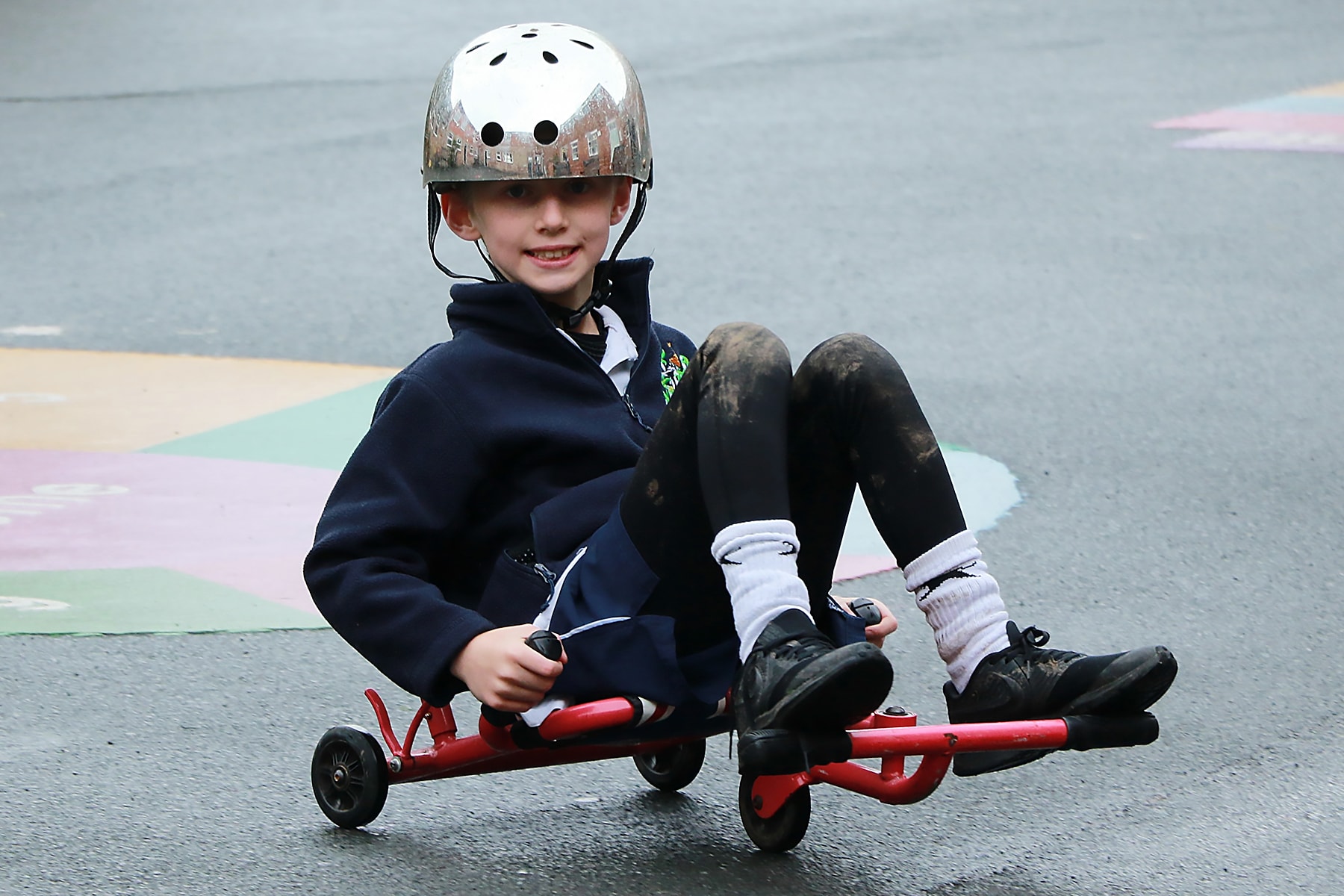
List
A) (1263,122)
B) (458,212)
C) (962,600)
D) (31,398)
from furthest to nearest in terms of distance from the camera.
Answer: (1263,122) → (31,398) → (458,212) → (962,600)

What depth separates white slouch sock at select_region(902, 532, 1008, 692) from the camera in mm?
2789

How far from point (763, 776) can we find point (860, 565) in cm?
195

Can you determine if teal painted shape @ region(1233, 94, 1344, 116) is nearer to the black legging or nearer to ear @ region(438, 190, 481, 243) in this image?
ear @ region(438, 190, 481, 243)

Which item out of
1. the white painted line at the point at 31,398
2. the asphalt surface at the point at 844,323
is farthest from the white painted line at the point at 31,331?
the white painted line at the point at 31,398

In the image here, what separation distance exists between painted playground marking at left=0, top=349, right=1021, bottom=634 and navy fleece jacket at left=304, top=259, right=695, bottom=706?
1.46 metres

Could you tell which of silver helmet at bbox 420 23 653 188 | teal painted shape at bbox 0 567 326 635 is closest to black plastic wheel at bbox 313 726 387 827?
silver helmet at bbox 420 23 653 188

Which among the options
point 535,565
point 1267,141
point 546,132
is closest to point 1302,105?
point 1267,141

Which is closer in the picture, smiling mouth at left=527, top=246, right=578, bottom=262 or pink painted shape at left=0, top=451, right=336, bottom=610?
smiling mouth at left=527, top=246, right=578, bottom=262

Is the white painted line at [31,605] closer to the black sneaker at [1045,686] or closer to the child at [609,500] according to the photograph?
the child at [609,500]

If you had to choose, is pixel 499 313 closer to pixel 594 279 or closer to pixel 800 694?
pixel 594 279

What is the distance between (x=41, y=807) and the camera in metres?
3.26

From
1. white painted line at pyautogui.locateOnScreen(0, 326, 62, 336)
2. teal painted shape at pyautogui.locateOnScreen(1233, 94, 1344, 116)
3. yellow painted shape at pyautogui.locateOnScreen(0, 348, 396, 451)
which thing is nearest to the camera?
yellow painted shape at pyautogui.locateOnScreen(0, 348, 396, 451)

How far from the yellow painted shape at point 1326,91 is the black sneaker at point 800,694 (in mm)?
11653

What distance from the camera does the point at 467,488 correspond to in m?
2.97
